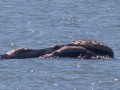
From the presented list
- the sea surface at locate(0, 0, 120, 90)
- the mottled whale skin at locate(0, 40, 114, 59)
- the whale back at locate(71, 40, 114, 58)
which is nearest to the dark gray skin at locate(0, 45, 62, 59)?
the mottled whale skin at locate(0, 40, 114, 59)

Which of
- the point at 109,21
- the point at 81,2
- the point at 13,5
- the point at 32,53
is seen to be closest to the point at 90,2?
the point at 81,2

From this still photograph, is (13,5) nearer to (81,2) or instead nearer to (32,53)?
(81,2)

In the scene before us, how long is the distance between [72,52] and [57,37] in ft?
18.5

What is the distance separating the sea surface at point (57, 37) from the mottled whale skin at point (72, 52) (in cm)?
23

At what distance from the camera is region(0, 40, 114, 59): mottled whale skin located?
27.2 m

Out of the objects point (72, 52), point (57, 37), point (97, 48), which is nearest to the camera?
point (72, 52)

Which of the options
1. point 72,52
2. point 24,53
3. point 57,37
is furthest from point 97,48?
point 57,37

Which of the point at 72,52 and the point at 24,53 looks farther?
the point at 24,53

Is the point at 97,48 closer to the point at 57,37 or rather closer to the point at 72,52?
the point at 72,52

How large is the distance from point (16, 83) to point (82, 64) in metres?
3.27

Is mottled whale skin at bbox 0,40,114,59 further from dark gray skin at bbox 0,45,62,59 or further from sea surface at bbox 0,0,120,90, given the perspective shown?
sea surface at bbox 0,0,120,90

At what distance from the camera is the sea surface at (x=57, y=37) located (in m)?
24.1

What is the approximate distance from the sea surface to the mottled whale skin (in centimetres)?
23

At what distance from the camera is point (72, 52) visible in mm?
27219
